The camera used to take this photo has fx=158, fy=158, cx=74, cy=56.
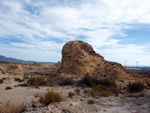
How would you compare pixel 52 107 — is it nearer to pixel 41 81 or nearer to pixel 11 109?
pixel 11 109

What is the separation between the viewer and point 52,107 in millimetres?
7215

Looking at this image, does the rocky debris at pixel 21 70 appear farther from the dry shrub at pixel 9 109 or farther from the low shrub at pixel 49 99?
the dry shrub at pixel 9 109

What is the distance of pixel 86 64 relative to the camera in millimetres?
26609

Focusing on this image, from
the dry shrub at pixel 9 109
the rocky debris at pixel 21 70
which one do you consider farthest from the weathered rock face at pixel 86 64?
the dry shrub at pixel 9 109

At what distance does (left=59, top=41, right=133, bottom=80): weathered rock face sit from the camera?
78.4 ft

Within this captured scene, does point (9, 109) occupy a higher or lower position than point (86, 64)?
lower

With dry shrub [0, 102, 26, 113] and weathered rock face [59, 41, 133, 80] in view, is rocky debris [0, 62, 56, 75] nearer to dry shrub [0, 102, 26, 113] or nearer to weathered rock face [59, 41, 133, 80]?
weathered rock face [59, 41, 133, 80]

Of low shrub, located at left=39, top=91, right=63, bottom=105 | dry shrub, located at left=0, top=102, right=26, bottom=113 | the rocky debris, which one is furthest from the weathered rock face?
dry shrub, located at left=0, top=102, right=26, bottom=113

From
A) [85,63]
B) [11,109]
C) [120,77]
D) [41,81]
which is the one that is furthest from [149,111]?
[85,63]

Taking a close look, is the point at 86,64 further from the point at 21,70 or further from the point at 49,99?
the point at 21,70

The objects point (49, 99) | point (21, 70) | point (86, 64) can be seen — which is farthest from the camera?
point (21, 70)

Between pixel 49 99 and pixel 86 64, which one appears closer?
pixel 49 99

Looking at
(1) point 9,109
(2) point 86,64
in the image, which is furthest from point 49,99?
(2) point 86,64

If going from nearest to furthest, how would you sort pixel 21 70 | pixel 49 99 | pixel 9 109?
pixel 9 109
pixel 49 99
pixel 21 70
